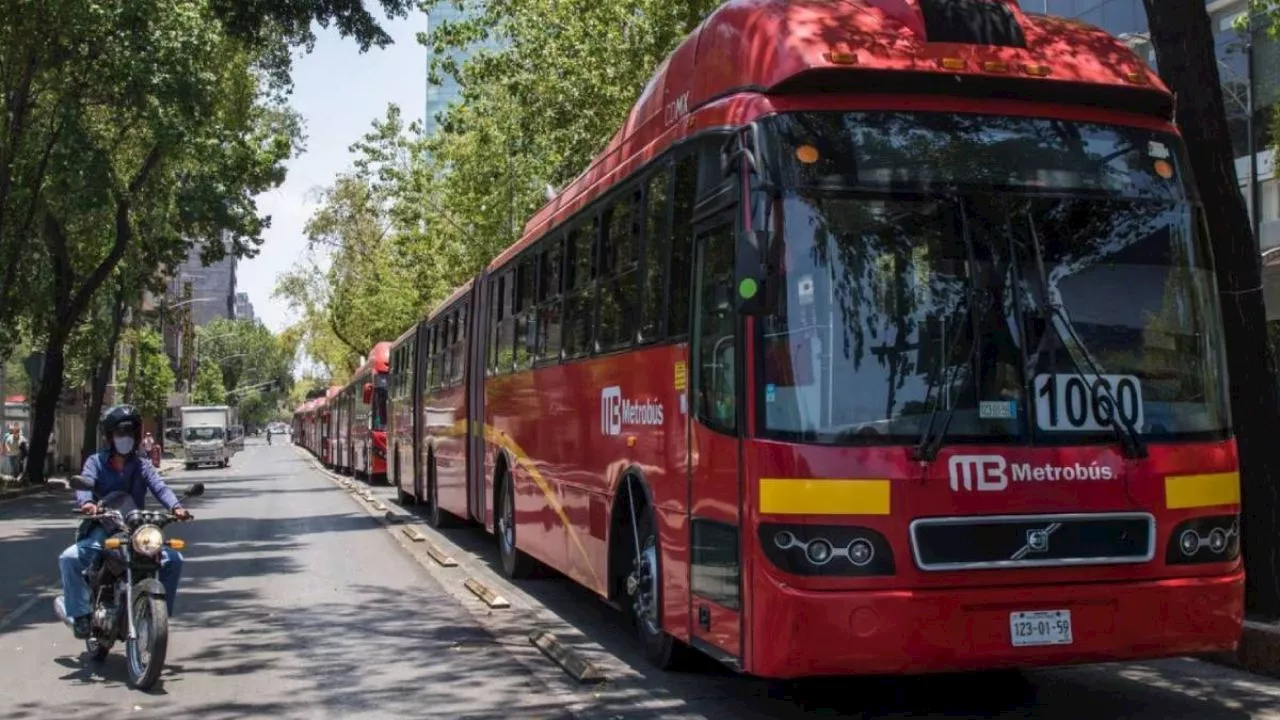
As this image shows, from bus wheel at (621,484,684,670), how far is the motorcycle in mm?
2821

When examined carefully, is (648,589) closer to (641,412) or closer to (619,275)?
(641,412)

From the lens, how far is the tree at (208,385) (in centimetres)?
11381

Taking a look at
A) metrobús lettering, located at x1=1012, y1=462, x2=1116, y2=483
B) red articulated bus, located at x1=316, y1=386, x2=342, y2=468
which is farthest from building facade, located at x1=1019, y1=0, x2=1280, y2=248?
red articulated bus, located at x1=316, y1=386, x2=342, y2=468

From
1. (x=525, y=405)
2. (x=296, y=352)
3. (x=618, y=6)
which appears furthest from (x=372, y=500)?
(x=296, y=352)

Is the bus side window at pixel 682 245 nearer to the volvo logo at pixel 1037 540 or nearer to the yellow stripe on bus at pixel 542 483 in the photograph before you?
the volvo logo at pixel 1037 540

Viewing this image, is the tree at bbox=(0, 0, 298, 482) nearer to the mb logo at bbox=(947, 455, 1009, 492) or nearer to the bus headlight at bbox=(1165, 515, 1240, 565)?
the mb logo at bbox=(947, 455, 1009, 492)

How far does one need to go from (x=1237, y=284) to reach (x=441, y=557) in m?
9.07

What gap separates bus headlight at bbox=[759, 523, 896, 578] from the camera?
20.2 ft

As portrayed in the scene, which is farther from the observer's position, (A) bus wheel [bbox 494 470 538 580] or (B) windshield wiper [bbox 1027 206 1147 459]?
(A) bus wheel [bbox 494 470 538 580]

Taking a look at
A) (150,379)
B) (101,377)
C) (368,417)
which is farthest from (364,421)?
(150,379)

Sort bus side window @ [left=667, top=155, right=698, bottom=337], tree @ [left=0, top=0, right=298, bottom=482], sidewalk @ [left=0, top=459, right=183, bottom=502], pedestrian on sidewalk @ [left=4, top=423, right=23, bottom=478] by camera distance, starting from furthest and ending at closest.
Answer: pedestrian on sidewalk @ [left=4, top=423, right=23, bottom=478], sidewalk @ [left=0, top=459, right=183, bottom=502], tree @ [left=0, top=0, right=298, bottom=482], bus side window @ [left=667, top=155, right=698, bottom=337]

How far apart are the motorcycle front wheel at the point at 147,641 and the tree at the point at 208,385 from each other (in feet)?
350

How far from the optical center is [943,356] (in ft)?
21.0

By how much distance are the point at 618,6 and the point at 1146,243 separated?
54.0ft
